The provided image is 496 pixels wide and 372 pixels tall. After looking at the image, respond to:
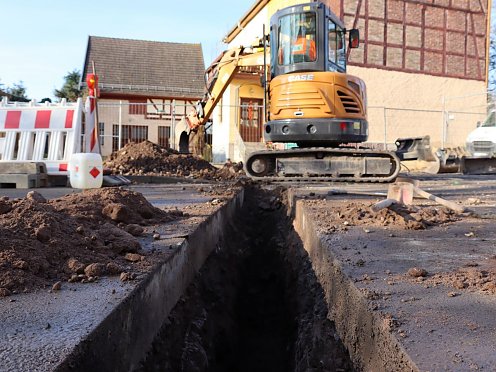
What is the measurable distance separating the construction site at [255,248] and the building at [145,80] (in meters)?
19.0

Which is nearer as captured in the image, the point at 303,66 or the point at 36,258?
the point at 36,258

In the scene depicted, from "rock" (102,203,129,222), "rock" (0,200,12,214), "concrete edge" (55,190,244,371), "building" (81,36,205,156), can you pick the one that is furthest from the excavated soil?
"building" (81,36,205,156)

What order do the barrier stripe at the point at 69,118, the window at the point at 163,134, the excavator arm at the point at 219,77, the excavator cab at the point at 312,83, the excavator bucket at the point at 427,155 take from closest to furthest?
the barrier stripe at the point at 69,118 → the excavator cab at the point at 312,83 → the excavator arm at the point at 219,77 → the excavator bucket at the point at 427,155 → the window at the point at 163,134

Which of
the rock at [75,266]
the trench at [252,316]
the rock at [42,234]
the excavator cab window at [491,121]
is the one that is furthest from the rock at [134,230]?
the excavator cab window at [491,121]

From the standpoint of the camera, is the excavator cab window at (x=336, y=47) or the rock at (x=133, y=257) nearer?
the rock at (x=133, y=257)

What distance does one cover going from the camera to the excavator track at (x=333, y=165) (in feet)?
33.4

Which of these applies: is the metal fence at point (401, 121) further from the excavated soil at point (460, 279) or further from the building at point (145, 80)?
the excavated soil at point (460, 279)

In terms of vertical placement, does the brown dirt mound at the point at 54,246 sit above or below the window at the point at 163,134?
below

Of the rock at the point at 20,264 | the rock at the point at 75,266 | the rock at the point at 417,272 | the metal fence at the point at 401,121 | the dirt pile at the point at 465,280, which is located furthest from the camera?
the metal fence at the point at 401,121

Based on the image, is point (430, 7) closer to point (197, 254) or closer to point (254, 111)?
point (254, 111)

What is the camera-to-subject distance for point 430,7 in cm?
2305

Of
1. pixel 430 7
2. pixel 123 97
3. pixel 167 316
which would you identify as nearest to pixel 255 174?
pixel 167 316

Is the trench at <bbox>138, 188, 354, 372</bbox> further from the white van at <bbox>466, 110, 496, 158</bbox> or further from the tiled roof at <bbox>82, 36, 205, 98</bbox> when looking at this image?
the tiled roof at <bbox>82, 36, 205, 98</bbox>

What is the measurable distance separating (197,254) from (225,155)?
19.8 metres
